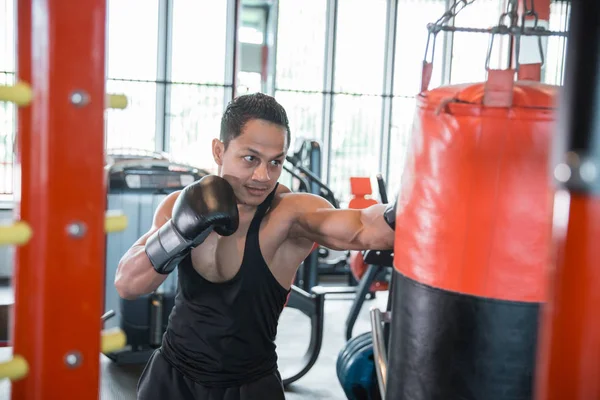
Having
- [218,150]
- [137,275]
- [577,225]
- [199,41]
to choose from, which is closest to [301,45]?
[199,41]

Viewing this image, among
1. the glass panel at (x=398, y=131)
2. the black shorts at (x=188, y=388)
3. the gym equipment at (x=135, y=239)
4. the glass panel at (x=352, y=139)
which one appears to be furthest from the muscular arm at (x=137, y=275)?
the glass panel at (x=398, y=131)

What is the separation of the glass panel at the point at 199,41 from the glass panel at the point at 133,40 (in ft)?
0.76

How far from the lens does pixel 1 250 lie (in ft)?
23.3

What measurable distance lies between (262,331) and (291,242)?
0.98ft

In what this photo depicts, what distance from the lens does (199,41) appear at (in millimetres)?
7430

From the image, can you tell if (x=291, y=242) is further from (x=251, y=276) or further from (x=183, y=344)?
(x=183, y=344)

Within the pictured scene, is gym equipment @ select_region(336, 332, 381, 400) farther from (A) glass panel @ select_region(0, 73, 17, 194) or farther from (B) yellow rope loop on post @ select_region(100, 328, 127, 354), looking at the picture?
(A) glass panel @ select_region(0, 73, 17, 194)

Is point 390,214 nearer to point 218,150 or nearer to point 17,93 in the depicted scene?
point 218,150

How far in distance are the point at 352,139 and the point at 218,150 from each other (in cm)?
600

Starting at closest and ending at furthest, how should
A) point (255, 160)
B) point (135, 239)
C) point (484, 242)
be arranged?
point (484, 242)
point (255, 160)
point (135, 239)

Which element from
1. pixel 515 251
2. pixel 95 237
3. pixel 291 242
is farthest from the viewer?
pixel 291 242

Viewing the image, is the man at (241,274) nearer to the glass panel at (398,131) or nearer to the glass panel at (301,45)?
the glass panel at (301,45)

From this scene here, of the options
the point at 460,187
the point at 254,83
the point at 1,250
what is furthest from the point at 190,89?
the point at 460,187

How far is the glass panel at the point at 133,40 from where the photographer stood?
715 cm
